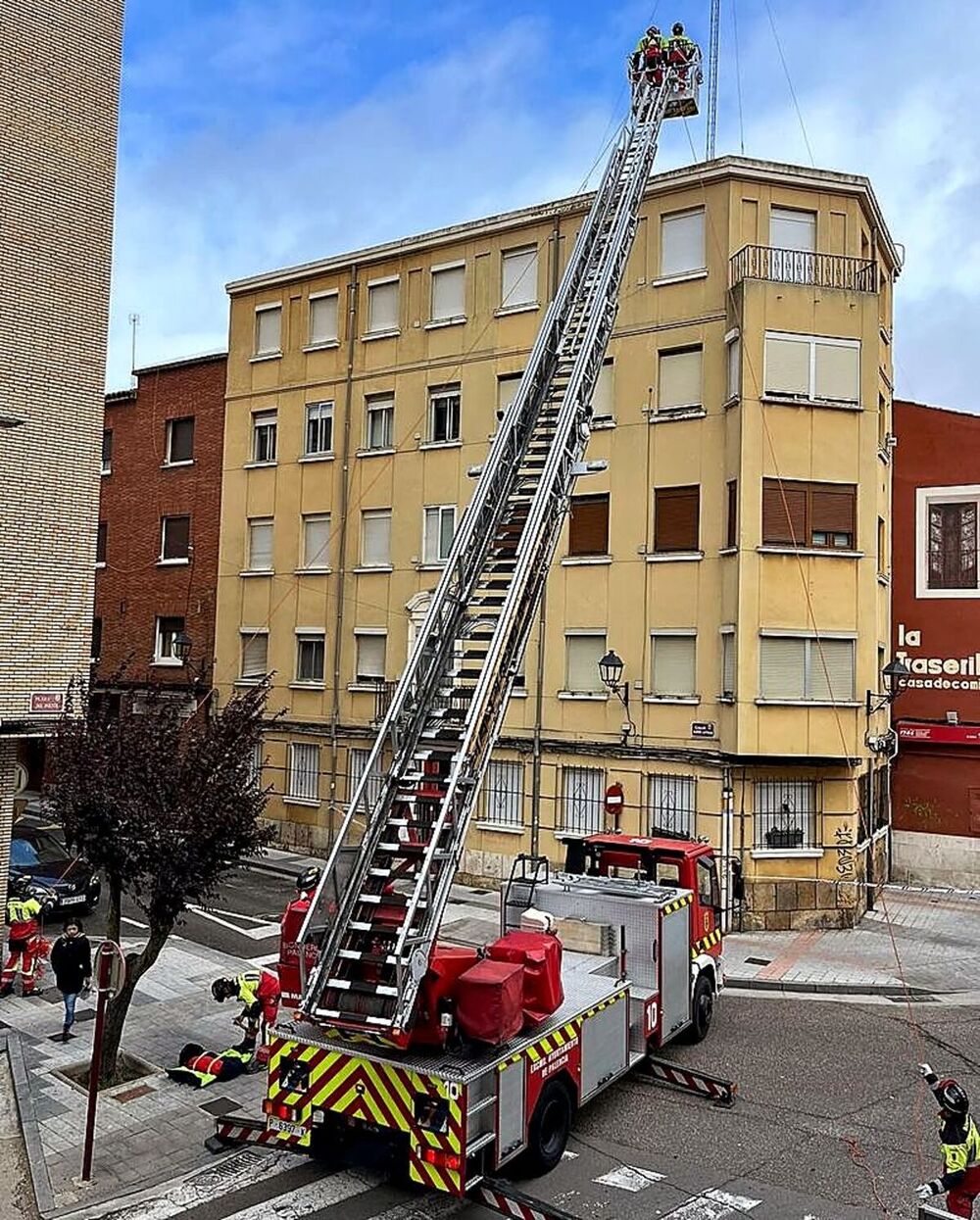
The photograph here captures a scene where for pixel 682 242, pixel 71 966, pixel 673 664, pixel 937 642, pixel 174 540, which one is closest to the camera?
pixel 71 966

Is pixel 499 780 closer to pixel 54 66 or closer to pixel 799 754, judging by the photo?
pixel 799 754

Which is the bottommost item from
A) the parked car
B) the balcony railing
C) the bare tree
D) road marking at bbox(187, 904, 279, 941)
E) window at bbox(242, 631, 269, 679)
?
road marking at bbox(187, 904, 279, 941)

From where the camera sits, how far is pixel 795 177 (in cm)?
2128

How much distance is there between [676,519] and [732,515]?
1298 millimetres

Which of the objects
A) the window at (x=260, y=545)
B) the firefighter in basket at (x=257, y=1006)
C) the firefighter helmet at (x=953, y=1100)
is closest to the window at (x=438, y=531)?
the window at (x=260, y=545)

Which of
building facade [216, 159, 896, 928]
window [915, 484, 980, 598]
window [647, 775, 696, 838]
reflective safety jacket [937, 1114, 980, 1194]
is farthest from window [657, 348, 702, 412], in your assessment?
reflective safety jacket [937, 1114, 980, 1194]

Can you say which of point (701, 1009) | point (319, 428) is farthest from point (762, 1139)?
point (319, 428)

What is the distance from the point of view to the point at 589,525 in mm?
22688

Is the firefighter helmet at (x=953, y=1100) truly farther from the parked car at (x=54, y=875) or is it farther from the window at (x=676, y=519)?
the window at (x=676, y=519)

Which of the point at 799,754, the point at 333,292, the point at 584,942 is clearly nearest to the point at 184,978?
the point at 584,942

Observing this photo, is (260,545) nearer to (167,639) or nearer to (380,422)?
(167,639)

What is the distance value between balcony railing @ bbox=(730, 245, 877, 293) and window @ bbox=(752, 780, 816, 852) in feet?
31.2

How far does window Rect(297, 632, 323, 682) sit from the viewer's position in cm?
2644

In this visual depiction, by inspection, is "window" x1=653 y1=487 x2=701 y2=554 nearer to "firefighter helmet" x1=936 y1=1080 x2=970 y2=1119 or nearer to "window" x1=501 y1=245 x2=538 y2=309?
"window" x1=501 y1=245 x2=538 y2=309
